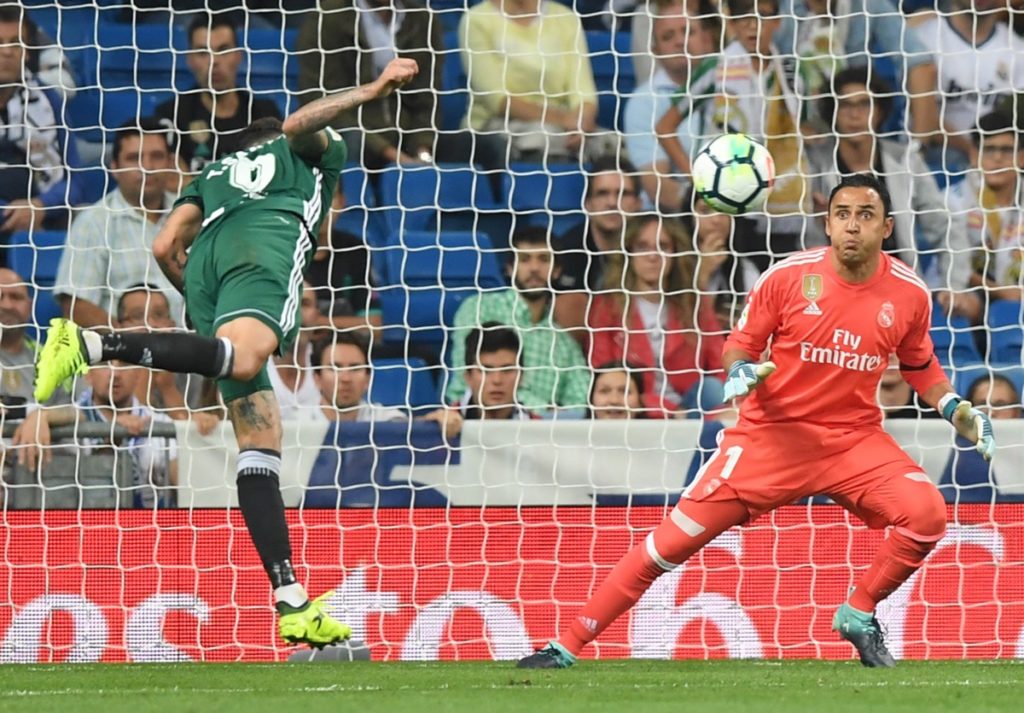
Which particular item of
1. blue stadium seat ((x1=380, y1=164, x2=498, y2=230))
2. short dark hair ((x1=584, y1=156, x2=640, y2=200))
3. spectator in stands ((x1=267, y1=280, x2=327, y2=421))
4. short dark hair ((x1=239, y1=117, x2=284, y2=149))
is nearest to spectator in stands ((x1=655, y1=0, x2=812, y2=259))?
short dark hair ((x1=584, y1=156, x2=640, y2=200))

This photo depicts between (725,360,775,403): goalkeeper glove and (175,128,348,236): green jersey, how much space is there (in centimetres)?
156

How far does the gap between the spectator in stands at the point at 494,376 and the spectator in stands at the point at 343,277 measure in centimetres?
70

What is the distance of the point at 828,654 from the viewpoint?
684 centimetres

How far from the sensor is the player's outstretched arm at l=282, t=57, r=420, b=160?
5.32 metres

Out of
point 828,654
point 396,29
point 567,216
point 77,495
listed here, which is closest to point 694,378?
point 567,216

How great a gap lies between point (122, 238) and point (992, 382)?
4.30 metres

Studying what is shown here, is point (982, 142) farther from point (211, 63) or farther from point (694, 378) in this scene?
point (211, 63)

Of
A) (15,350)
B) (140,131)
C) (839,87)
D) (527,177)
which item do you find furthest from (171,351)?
(839,87)

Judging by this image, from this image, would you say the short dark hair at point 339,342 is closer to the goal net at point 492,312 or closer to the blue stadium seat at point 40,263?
the goal net at point 492,312

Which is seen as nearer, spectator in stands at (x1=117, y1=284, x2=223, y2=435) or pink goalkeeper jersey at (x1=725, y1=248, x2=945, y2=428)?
pink goalkeeper jersey at (x1=725, y1=248, x2=945, y2=428)

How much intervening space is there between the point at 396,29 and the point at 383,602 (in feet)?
11.5

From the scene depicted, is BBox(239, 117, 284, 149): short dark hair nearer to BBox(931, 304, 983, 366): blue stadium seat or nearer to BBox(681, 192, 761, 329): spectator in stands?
BBox(681, 192, 761, 329): spectator in stands

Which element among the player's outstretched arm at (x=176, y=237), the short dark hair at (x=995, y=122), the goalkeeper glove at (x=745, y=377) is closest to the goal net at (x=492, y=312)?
the short dark hair at (x=995, y=122)

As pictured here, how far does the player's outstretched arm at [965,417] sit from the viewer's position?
18.3 ft
